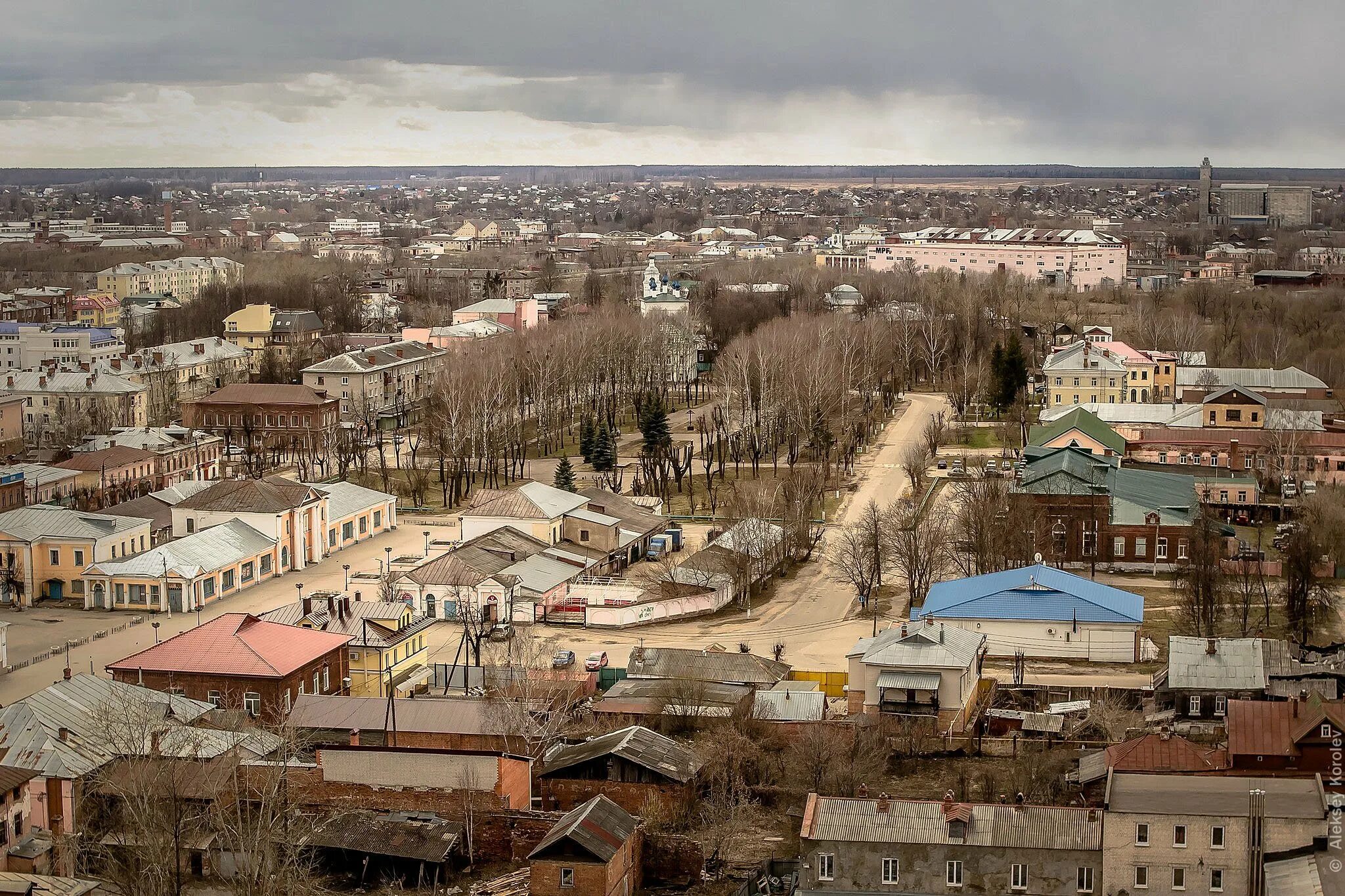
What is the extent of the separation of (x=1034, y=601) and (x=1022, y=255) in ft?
266

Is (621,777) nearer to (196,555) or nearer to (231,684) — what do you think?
(231,684)

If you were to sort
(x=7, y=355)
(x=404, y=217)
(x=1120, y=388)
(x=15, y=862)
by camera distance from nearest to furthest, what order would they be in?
(x=15, y=862) < (x=1120, y=388) < (x=7, y=355) < (x=404, y=217)

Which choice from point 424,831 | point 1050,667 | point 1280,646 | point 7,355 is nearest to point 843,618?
point 1050,667

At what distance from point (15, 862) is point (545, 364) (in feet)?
118

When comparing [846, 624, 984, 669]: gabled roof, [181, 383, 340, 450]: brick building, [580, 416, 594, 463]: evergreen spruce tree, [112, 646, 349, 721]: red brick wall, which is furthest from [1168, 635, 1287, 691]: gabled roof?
[181, 383, 340, 450]: brick building

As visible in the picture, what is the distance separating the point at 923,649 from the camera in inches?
979

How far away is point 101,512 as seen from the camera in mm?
36844

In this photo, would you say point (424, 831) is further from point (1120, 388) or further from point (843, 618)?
point (1120, 388)

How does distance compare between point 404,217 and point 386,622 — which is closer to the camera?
point 386,622

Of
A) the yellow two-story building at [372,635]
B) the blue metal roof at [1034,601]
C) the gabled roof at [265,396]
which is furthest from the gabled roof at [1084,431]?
the gabled roof at [265,396]

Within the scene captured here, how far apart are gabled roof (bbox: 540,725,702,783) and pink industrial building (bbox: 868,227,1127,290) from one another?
76.7m

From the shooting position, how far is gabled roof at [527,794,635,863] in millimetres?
17938

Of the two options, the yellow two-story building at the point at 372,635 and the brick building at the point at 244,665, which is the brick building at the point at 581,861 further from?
the yellow two-story building at the point at 372,635

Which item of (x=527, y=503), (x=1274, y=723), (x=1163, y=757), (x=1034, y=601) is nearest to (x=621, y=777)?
(x=1163, y=757)
